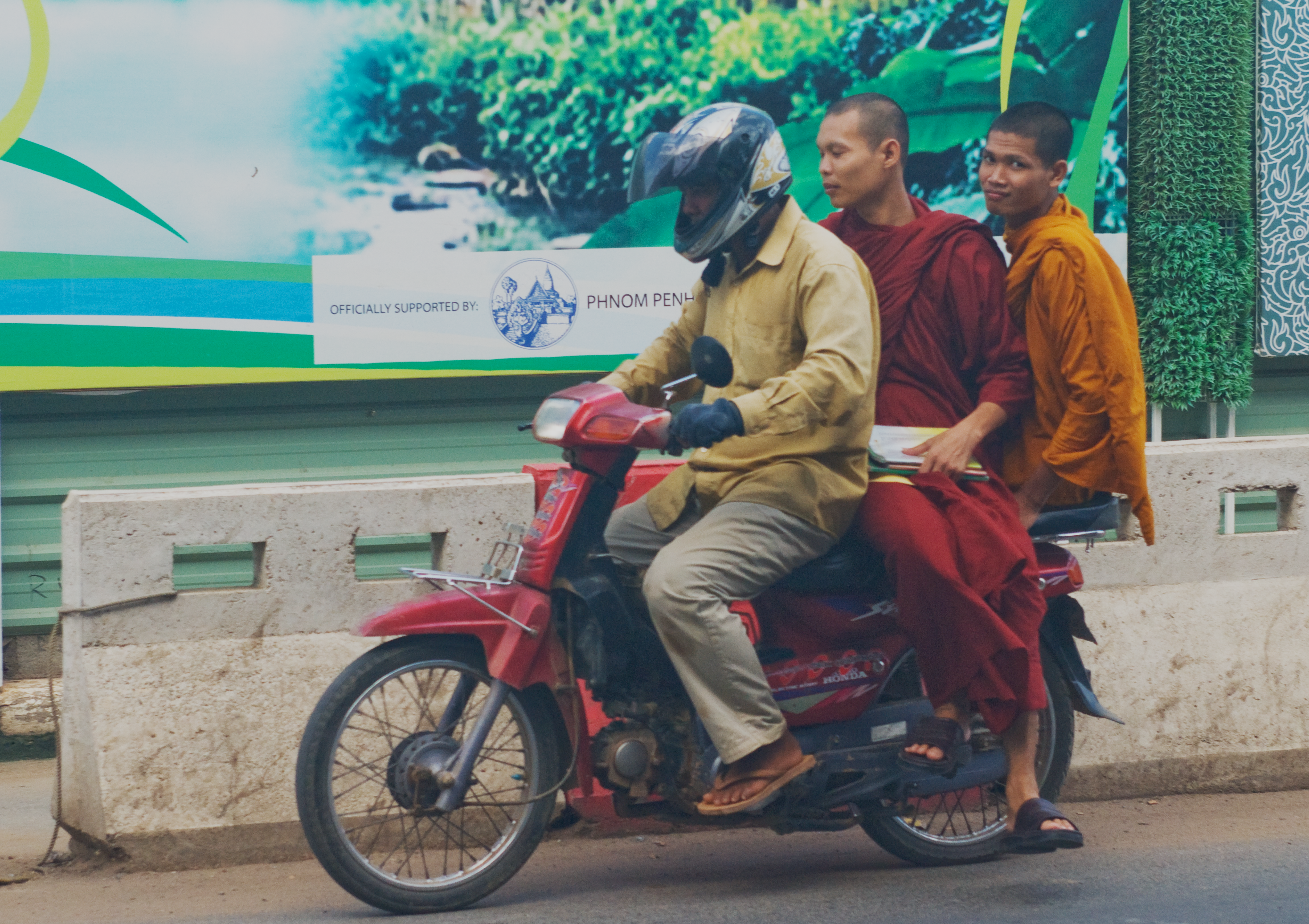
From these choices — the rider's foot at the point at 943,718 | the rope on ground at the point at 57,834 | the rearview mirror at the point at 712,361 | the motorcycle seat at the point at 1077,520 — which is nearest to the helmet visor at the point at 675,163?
the rearview mirror at the point at 712,361

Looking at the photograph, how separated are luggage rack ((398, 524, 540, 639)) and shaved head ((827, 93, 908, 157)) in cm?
159

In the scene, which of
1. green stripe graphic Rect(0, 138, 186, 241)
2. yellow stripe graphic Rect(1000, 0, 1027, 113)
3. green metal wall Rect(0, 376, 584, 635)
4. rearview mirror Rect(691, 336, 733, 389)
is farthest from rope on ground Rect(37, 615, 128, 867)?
yellow stripe graphic Rect(1000, 0, 1027, 113)

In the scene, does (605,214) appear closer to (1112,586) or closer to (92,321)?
(92,321)

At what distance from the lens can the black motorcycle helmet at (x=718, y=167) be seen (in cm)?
368

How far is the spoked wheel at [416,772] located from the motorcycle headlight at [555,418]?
24.9 inches

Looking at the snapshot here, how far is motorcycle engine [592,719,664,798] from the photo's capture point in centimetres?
378

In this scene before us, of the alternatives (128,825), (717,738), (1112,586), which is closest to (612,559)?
(717,738)

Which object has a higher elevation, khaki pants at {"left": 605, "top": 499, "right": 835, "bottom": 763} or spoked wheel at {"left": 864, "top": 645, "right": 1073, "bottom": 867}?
khaki pants at {"left": 605, "top": 499, "right": 835, "bottom": 763}

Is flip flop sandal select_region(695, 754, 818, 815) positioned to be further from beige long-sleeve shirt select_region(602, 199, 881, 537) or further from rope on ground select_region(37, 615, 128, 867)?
rope on ground select_region(37, 615, 128, 867)

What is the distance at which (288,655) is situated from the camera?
4.47m

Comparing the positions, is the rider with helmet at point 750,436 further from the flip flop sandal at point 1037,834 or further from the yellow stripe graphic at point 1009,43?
the yellow stripe graphic at point 1009,43

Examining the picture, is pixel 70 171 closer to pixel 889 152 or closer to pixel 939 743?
pixel 889 152

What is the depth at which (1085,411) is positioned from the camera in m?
4.09

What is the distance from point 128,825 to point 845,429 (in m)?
2.46
